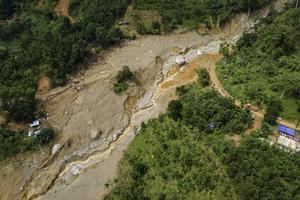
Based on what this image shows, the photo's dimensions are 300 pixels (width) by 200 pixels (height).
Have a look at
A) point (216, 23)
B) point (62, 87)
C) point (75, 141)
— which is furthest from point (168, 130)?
point (216, 23)

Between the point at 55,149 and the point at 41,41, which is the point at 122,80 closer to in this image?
the point at 55,149

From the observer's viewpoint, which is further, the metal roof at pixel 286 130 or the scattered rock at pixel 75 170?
the scattered rock at pixel 75 170

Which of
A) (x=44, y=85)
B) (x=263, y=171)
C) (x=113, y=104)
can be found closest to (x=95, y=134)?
(x=113, y=104)

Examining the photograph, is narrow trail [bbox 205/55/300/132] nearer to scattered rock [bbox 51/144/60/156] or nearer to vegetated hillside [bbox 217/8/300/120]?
vegetated hillside [bbox 217/8/300/120]

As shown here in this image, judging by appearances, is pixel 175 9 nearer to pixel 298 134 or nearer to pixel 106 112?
pixel 106 112

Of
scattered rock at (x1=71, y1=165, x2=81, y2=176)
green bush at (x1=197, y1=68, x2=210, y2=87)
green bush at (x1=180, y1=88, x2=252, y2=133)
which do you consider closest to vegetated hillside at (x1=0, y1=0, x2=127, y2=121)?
scattered rock at (x1=71, y1=165, x2=81, y2=176)

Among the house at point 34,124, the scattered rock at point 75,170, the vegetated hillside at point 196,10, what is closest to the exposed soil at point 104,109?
the scattered rock at point 75,170

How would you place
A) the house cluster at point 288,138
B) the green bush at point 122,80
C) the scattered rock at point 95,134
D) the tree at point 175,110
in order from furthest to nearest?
the green bush at point 122,80, the scattered rock at point 95,134, the tree at point 175,110, the house cluster at point 288,138

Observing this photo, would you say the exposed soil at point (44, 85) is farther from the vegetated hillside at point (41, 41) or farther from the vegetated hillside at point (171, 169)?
the vegetated hillside at point (171, 169)
